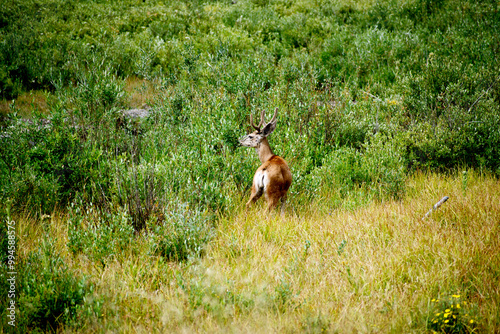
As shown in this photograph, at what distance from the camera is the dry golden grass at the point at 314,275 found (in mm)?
3135

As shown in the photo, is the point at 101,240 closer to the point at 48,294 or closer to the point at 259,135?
the point at 48,294

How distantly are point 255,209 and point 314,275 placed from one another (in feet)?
5.65

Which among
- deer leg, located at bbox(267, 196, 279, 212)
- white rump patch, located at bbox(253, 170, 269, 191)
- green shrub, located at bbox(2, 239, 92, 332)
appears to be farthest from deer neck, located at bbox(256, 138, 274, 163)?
green shrub, located at bbox(2, 239, 92, 332)

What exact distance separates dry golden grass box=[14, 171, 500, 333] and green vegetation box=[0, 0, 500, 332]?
23mm

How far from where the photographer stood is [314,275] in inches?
148

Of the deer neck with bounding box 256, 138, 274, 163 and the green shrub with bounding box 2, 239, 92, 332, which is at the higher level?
the deer neck with bounding box 256, 138, 274, 163

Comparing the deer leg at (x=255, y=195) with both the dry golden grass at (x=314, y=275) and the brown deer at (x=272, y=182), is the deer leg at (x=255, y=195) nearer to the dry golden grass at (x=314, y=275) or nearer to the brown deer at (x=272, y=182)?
the brown deer at (x=272, y=182)

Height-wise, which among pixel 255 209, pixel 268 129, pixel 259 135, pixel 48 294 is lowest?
pixel 255 209

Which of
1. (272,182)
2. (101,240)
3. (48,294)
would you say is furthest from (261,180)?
(48,294)

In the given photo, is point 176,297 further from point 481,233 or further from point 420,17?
point 420,17

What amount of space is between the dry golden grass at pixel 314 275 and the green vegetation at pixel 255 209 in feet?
0.08

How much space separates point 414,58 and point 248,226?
8.75 m

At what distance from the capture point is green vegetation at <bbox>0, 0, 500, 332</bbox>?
131 inches

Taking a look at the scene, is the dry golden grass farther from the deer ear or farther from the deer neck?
the deer ear
